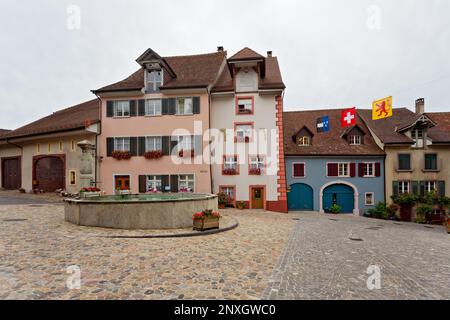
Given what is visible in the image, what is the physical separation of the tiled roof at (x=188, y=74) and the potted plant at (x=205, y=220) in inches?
458

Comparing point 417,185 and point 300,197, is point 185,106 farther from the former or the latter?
point 417,185

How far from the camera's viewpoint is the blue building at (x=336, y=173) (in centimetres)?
2216

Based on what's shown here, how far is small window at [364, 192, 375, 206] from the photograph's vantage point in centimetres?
2214

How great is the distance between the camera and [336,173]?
22.3 metres

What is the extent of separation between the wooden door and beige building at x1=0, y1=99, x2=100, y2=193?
1263 cm

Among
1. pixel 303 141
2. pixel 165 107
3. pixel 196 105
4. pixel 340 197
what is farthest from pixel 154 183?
pixel 340 197

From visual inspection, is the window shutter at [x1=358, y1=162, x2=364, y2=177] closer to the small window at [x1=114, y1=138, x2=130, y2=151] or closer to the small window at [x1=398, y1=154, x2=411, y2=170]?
the small window at [x1=398, y1=154, x2=411, y2=170]

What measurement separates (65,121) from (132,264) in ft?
70.6

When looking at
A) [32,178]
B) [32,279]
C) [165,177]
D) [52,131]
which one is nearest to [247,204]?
[165,177]

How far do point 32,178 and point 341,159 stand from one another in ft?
93.5

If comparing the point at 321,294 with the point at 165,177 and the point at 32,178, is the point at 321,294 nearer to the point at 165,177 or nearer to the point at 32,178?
the point at 165,177

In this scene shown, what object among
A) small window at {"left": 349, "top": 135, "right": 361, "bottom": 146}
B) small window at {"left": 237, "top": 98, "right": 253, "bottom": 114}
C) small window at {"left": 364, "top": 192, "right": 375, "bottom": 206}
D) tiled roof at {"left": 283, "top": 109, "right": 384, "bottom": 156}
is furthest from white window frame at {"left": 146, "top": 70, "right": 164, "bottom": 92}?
small window at {"left": 364, "top": 192, "right": 375, "bottom": 206}

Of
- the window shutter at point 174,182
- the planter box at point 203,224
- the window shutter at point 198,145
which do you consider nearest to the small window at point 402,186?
the window shutter at point 198,145

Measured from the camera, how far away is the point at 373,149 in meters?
22.5
